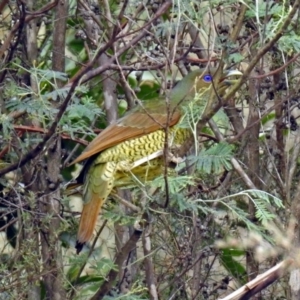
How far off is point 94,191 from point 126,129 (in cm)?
42

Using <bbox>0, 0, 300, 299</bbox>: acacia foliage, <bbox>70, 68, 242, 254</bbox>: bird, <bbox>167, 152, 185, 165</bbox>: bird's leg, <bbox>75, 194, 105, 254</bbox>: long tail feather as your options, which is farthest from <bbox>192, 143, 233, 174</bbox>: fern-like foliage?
<bbox>75, 194, 105, 254</bbox>: long tail feather

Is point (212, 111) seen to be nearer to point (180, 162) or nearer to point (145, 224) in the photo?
point (180, 162)

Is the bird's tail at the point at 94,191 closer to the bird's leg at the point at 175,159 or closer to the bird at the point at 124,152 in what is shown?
the bird at the point at 124,152

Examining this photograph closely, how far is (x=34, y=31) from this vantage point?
5.35m

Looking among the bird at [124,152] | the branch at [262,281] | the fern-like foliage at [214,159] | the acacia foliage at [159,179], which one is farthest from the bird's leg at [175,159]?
the branch at [262,281]

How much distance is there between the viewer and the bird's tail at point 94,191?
468cm

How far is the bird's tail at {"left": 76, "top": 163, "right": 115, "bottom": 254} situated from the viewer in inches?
184

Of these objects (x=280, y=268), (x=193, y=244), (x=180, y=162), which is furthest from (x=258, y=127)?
(x=280, y=268)

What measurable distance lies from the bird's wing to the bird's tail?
5.1 inches

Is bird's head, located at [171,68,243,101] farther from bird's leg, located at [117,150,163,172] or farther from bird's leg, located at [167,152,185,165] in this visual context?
bird's leg, located at [167,152,185,165]

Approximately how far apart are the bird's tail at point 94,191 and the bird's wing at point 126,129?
0.43ft

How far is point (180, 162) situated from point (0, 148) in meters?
1.38

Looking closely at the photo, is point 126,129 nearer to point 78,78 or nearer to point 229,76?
point 229,76

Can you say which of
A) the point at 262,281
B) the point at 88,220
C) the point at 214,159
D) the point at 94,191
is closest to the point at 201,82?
the point at 94,191
